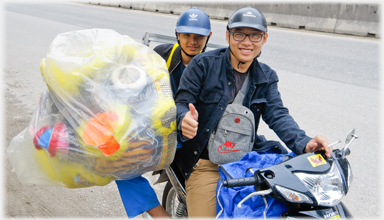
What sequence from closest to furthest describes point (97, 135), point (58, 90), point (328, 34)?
point (97, 135) → point (58, 90) → point (328, 34)

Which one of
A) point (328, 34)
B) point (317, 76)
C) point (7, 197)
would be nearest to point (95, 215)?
point (7, 197)

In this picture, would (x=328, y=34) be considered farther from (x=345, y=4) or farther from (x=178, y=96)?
(x=178, y=96)

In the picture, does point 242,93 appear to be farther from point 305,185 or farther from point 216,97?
point 305,185

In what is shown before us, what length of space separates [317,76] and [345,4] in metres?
4.67

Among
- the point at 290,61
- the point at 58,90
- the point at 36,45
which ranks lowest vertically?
the point at 36,45

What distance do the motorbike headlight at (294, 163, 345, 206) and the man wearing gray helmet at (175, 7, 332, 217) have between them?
424 mm

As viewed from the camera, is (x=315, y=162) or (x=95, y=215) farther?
(x=95, y=215)

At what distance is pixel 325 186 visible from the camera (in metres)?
1.56

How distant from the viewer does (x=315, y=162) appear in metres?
1.64

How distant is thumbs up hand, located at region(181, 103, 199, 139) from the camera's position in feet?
6.11

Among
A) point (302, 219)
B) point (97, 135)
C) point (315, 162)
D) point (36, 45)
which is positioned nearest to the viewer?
point (302, 219)

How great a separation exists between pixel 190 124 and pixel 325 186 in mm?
738

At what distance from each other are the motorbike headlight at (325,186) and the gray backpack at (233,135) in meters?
0.56

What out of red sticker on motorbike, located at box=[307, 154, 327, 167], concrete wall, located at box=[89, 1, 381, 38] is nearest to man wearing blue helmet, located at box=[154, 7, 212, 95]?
red sticker on motorbike, located at box=[307, 154, 327, 167]
